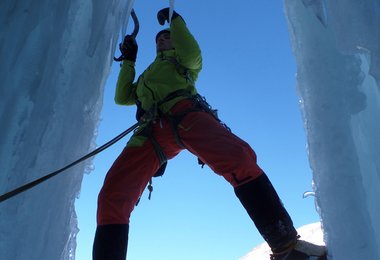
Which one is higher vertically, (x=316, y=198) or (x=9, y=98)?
(x=9, y=98)

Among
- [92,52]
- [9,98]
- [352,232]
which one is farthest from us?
[92,52]

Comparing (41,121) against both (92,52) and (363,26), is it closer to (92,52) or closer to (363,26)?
(92,52)

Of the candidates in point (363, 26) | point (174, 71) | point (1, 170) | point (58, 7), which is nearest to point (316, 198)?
point (363, 26)

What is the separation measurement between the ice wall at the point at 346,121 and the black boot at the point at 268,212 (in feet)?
0.58

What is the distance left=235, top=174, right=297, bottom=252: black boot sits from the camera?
2.10 m

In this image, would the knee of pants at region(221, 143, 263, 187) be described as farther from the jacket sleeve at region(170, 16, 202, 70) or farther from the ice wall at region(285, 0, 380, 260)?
the jacket sleeve at region(170, 16, 202, 70)

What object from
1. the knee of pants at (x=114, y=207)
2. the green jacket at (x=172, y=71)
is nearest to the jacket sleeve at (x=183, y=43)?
the green jacket at (x=172, y=71)

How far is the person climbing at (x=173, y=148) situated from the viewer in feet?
7.27

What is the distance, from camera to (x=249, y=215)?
89.0 inches

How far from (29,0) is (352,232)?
1956 millimetres

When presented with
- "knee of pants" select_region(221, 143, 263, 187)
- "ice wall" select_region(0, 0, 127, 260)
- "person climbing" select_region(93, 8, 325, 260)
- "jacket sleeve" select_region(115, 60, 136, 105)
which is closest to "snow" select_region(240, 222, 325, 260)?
"jacket sleeve" select_region(115, 60, 136, 105)

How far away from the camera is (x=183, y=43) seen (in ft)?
9.54

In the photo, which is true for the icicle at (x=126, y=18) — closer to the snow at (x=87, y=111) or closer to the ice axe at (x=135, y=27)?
the ice axe at (x=135, y=27)

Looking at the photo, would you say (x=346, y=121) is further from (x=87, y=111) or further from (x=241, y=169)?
(x=87, y=111)
